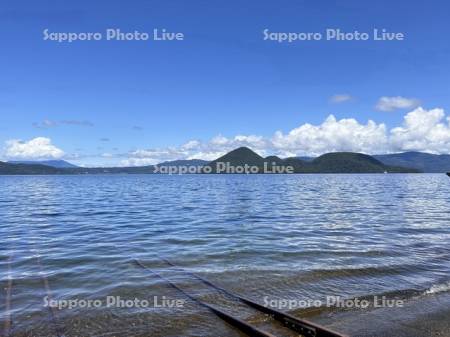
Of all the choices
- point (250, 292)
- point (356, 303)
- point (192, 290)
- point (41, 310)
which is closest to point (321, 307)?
point (356, 303)

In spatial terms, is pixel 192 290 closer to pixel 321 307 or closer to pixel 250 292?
pixel 250 292

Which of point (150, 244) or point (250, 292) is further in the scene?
point (150, 244)

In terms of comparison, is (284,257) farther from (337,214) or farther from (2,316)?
(337,214)

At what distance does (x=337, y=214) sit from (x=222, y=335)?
27.8m

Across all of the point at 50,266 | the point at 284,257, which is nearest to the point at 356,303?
the point at 284,257

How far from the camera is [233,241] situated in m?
22.4

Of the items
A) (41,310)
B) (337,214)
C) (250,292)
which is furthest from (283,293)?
(337,214)

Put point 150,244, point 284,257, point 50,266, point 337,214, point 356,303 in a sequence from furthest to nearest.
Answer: point 337,214 < point 150,244 < point 284,257 < point 50,266 < point 356,303

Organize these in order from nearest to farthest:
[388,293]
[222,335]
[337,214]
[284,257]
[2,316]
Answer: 1. [222,335]
2. [2,316]
3. [388,293]
4. [284,257]
5. [337,214]

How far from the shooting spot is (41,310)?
1154cm

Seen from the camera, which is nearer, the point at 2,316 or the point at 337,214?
the point at 2,316

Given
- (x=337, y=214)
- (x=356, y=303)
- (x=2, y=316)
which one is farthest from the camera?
(x=337, y=214)

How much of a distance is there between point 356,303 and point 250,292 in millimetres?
3292

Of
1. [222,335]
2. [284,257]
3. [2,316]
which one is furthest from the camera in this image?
[284,257]
